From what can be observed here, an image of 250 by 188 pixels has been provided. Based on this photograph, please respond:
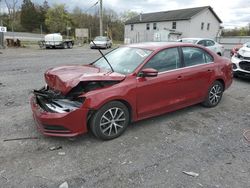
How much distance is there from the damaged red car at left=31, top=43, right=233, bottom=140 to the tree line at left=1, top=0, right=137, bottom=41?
4690 centimetres

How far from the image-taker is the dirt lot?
2682 mm

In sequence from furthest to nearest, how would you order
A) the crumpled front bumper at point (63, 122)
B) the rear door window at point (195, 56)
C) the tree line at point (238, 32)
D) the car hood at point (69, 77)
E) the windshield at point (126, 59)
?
the tree line at point (238, 32) < the rear door window at point (195, 56) < the windshield at point (126, 59) < the car hood at point (69, 77) < the crumpled front bumper at point (63, 122)

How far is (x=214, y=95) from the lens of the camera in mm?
5098

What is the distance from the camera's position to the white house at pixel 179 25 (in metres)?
36.1

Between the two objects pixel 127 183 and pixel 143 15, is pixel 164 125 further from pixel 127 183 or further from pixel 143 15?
pixel 143 15

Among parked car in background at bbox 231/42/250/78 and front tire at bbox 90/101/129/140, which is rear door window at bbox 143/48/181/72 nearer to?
front tire at bbox 90/101/129/140

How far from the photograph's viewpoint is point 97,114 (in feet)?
11.0

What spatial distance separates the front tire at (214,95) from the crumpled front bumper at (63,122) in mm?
2963

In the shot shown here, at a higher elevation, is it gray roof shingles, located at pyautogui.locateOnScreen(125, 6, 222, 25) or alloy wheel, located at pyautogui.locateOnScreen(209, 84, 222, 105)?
gray roof shingles, located at pyautogui.locateOnScreen(125, 6, 222, 25)

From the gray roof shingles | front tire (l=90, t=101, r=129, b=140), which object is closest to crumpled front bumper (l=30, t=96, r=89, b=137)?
front tire (l=90, t=101, r=129, b=140)

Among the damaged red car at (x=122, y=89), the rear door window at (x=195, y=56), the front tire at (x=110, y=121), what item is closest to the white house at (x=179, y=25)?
the rear door window at (x=195, y=56)

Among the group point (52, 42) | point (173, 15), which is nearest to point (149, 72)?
point (52, 42)

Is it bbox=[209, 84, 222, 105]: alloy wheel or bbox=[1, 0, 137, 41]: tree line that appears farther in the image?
bbox=[1, 0, 137, 41]: tree line

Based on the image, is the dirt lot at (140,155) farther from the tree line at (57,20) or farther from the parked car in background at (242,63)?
the tree line at (57,20)
